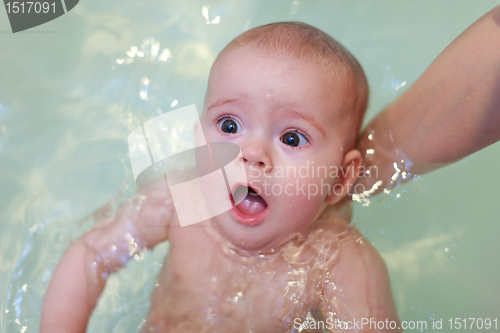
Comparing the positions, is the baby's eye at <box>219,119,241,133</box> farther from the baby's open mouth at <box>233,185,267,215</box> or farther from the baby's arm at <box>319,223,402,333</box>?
the baby's arm at <box>319,223,402,333</box>

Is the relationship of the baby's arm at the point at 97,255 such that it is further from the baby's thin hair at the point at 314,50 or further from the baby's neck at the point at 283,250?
Result: the baby's thin hair at the point at 314,50

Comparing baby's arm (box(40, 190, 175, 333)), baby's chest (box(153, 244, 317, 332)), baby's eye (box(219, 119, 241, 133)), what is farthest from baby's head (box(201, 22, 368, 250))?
baby's arm (box(40, 190, 175, 333))

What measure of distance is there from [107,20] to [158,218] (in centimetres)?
78

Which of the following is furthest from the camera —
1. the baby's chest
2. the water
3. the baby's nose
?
the water

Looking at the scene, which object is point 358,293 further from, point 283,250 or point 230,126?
point 230,126

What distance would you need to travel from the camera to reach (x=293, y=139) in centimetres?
94

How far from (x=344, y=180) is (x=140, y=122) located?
0.70 metres

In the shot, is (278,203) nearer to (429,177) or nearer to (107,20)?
(429,177)

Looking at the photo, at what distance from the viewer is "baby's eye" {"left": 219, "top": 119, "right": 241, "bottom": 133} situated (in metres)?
0.94

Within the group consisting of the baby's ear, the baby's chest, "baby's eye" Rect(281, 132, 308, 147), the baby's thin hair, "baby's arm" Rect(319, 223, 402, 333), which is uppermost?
the baby's thin hair

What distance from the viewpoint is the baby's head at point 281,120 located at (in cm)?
91

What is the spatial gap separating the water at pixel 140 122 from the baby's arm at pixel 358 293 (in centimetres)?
15

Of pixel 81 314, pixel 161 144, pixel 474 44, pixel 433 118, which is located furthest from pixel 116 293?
pixel 474 44

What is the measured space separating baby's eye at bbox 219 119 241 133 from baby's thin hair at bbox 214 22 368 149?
0.17m
